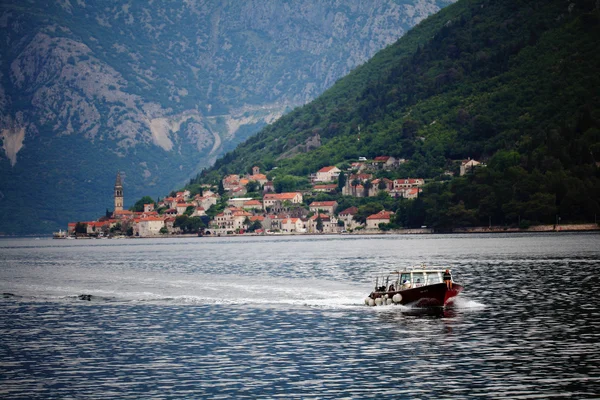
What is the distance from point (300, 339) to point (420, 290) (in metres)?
15.7

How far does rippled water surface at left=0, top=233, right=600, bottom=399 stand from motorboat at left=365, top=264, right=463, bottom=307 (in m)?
0.81

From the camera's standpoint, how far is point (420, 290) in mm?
70000

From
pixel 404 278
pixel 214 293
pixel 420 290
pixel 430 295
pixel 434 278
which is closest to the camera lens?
pixel 430 295

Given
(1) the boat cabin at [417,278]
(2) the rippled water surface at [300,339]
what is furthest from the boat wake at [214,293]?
(1) the boat cabin at [417,278]

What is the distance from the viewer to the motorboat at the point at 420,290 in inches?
2739

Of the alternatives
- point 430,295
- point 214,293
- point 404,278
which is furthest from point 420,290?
point 214,293

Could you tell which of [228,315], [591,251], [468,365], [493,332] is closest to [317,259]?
[591,251]

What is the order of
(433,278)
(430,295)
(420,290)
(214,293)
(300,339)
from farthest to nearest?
(214,293) < (433,278) < (420,290) < (430,295) < (300,339)

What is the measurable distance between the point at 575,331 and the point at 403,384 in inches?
649

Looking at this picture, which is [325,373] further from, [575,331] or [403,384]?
[575,331]

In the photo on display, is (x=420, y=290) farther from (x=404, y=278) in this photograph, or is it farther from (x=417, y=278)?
(x=404, y=278)

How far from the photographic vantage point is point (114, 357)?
5231 cm

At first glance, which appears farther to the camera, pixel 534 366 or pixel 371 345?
pixel 371 345

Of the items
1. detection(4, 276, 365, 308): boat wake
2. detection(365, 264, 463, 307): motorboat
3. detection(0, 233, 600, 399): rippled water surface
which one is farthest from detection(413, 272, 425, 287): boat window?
detection(4, 276, 365, 308): boat wake
